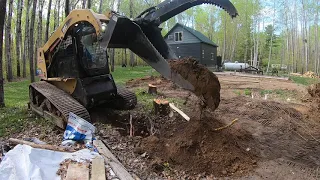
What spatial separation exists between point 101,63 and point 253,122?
3898 millimetres

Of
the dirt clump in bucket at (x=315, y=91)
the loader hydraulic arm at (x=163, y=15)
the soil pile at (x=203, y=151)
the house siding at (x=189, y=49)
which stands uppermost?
the house siding at (x=189, y=49)

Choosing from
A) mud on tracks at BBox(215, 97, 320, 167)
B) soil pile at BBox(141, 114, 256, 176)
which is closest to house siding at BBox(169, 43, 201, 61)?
mud on tracks at BBox(215, 97, 320, 167)

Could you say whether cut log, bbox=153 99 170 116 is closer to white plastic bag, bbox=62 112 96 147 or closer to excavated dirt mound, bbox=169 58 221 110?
white plastic bag, bbox=62 112 96 147

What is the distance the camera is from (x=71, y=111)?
554 cm

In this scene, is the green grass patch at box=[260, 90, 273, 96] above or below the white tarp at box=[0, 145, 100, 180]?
above

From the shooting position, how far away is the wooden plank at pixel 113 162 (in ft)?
12.2

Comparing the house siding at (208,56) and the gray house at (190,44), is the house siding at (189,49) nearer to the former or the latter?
the gray house at (190,44)

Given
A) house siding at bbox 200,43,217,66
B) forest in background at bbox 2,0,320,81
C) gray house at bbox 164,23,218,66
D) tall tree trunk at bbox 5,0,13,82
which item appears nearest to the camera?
tall tree trunk at bbox 5,0,13,82

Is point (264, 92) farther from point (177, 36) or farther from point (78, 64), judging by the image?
point (177, 36)

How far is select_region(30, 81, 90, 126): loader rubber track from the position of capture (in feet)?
18.3

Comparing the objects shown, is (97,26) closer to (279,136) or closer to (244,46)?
(279,136)

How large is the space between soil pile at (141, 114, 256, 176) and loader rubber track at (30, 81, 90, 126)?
153 centimetres

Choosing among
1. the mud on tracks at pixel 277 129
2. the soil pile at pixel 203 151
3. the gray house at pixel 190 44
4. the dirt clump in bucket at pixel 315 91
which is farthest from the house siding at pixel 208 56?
the soil pile at pixel 203 151

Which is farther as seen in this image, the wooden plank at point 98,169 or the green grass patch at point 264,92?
the green grass patch at point 264,92
